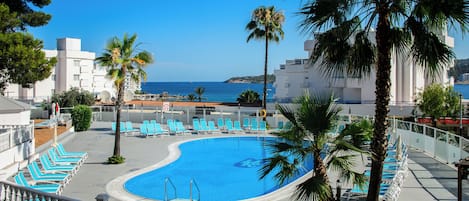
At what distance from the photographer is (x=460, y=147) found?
13.8 metres

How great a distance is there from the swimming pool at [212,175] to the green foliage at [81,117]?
23.4 ft

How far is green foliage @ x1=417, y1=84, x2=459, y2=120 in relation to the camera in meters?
27.8

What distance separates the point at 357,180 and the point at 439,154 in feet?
34.2

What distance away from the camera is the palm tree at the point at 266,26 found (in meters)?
31.1

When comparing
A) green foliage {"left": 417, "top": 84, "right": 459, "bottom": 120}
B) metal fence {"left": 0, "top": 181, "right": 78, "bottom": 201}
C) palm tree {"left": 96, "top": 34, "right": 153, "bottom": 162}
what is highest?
palm tree {"left": 96, "top": 34, "right": 153, "bottom": 162}

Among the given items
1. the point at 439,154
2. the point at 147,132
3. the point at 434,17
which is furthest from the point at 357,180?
the point at 147,132

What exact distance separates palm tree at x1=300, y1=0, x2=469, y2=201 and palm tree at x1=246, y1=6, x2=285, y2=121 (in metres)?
23.7

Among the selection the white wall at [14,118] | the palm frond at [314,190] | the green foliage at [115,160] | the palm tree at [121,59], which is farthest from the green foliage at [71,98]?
the palm frond at [314,190]

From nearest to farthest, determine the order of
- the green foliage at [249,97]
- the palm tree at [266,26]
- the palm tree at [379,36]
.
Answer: the palm tree at [379,36]
the palm tree at [266,26]
the green foliage at [249,97]

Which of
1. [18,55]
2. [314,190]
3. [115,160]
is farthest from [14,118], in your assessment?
[314,190]

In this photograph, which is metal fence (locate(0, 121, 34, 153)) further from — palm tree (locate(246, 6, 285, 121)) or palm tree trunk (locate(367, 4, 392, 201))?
palm tree (locate(246, 6, 285, 121))

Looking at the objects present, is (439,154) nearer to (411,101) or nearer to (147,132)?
(147,132)

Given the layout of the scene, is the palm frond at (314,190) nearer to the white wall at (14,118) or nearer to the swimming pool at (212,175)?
the swimming pool at (212,175)

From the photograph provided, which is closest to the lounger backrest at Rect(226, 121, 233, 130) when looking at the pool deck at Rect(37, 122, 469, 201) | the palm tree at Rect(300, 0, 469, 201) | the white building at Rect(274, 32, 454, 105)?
the pool deck at Rect(37, 122, 469, 201)
